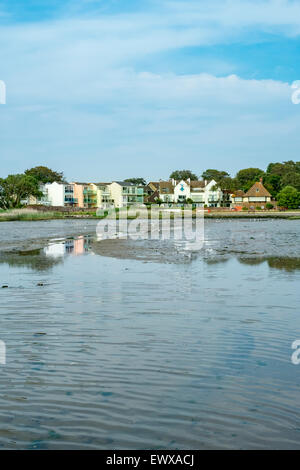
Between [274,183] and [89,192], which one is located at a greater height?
[274,183]

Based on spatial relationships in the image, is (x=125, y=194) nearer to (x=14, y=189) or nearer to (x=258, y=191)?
(x=14, y=189)

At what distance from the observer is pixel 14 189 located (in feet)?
479

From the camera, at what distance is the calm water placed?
5.61 metres

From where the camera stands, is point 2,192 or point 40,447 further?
point 2,192

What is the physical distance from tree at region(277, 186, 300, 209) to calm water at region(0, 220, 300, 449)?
140231mm

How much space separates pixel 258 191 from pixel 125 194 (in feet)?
150

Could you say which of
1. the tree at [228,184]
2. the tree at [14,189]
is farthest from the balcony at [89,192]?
the tree at [228,184]

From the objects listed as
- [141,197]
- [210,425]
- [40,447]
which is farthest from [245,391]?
[141,197]

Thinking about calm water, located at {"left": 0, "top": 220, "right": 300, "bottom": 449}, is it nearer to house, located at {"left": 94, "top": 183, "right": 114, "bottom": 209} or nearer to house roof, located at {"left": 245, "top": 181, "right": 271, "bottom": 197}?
house roof, located at {"left": 245, "top": 181, "right": 271, "bottom": 197}

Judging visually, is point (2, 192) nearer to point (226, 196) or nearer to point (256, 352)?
point (226, 196)

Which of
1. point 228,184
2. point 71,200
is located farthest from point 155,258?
point 228,184

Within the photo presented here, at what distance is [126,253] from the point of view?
28656 mm

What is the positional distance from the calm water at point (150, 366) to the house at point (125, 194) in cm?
16203
